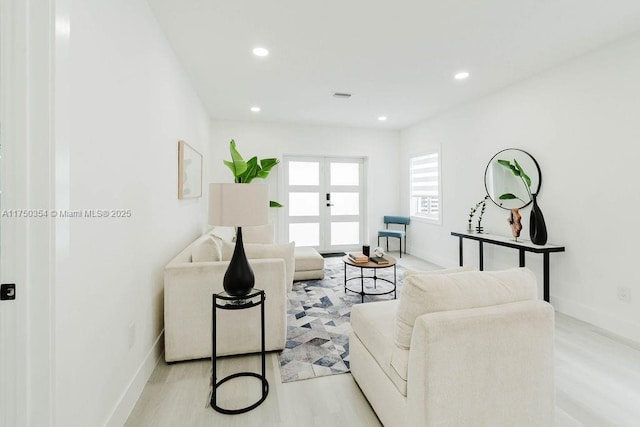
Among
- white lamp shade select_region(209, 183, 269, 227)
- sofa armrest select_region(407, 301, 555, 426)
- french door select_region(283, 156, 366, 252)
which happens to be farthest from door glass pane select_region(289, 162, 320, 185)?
sofa armrest select_region(407, 301, 555, 426)

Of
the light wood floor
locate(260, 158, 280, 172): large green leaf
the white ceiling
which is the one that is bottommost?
the light wood floor

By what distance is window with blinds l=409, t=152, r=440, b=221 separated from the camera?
521cm

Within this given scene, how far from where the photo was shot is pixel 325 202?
19.8 ft

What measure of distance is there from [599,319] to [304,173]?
4.61m

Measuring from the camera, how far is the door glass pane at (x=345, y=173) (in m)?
6.09

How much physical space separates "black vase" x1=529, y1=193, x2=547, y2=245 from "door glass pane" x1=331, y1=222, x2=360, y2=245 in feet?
11.1

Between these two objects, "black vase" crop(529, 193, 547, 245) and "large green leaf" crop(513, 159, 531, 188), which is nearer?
"black vase" crop(529, 193, 547, 245)

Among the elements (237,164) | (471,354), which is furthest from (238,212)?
(237,164)

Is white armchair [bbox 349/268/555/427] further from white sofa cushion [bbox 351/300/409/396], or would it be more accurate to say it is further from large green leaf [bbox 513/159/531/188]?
large green leaf [bbox 513/159/531/188]

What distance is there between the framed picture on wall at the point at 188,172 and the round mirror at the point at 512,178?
11.9 feet

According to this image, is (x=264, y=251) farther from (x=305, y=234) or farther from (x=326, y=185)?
(x=326, y=185)

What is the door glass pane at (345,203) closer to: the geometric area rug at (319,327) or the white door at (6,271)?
the geometric area rug at (319,327)

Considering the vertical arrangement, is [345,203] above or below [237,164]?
below

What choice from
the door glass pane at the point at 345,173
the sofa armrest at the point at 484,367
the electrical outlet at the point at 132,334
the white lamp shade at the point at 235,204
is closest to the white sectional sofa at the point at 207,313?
the electrical outlet at the point at 132,334
